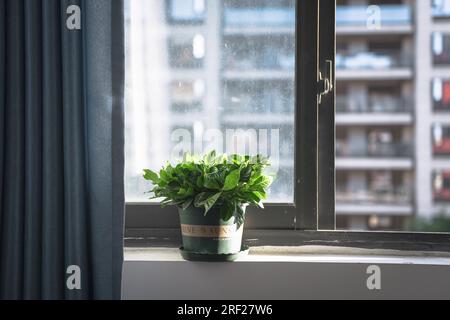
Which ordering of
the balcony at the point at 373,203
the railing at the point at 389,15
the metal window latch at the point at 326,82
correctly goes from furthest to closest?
the balcony at the point at 373,203
the railing at the point at 389,15
the metal window latch at the point at 326,82

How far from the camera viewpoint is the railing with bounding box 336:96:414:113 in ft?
43.8

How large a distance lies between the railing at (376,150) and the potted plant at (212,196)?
493 inches

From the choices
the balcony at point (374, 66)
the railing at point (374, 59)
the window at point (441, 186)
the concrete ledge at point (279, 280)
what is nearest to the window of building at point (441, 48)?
the balcony at point (374, 66)

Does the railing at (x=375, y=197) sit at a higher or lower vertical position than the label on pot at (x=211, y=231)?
lower

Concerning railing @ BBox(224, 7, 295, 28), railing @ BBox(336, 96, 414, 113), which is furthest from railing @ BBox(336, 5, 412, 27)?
railing @ BBox(224, 7, 295, 28)

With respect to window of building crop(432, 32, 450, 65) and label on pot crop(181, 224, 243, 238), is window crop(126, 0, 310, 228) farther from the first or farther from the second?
window of building crop(432, 32, 450, 65)

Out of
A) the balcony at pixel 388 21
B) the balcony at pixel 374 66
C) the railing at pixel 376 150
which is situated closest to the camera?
the balcony at pixel 388 21

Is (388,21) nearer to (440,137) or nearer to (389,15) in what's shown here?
(389,15)

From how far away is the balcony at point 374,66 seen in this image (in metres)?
13.3

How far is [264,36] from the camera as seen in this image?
155 cm

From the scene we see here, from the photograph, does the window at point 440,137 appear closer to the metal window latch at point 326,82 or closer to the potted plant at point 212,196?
the metal window latch at point 326,82

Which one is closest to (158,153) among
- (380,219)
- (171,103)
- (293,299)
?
(171,103)

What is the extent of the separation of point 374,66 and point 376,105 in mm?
1115
